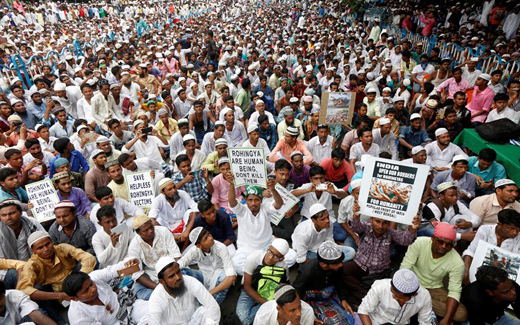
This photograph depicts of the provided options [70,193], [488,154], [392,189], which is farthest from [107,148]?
[488,154]

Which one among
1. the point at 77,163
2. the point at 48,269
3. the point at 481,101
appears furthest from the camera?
the point at 481,101

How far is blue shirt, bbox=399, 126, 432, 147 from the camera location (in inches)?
263

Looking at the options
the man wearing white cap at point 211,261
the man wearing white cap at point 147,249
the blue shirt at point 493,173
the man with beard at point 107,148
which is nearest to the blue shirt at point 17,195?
the man with beard at point 107,148

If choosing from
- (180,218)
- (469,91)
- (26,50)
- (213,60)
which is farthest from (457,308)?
(26,50)

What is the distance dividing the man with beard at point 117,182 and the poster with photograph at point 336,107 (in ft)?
13.0

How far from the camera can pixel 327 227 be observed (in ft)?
13.2

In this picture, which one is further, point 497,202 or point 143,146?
point 143,146

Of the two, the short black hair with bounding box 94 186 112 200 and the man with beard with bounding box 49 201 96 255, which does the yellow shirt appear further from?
the short black hair with bounding box 94 186 112 200

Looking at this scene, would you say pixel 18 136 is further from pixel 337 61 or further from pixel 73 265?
pixel 337 61

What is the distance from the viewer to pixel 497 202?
13.9 feet

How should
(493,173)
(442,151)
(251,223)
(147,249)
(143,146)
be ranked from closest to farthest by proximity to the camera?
1. (147,249)
2. (251,223)
3. (493,173)
4. (442,151)
5. (143,146)

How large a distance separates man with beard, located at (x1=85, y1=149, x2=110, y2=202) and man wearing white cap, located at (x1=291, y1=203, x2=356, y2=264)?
134 inches

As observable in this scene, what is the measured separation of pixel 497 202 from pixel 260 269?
331cm

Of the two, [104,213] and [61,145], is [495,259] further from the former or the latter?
[61,145]
